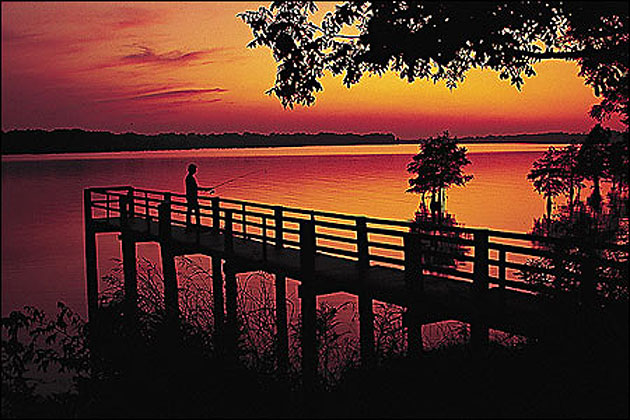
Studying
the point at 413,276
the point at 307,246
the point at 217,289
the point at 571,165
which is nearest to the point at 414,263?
the point at 413,276

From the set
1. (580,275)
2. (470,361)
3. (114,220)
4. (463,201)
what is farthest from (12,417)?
(463,201)

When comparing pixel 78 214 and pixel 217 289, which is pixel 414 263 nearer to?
pixel 217 289

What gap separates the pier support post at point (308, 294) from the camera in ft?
47.4

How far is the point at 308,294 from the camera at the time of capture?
48.7 feet

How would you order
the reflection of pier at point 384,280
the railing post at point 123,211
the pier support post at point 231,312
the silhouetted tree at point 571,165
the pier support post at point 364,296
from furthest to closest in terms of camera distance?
the railing post at point 123,211 < the silhouetted tree at point 571,165 < the pier support post at point 364,296 < the pier support post at point 231,312 < the reflection of pier at point 384,280

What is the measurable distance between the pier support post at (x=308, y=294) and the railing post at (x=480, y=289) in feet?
13.7

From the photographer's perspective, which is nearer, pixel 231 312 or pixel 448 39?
pixel 448 39

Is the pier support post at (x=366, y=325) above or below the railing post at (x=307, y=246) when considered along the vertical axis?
below

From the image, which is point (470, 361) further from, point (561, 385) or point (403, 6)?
point (403, 6)

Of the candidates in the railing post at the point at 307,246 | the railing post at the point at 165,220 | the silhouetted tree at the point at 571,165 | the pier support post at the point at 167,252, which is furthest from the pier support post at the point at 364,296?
the railing post at the point at 165,220

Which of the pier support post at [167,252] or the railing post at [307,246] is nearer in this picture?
the railing post at [307,246]

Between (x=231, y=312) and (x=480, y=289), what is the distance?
8064 millimetres

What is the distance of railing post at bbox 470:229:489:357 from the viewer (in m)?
10.9

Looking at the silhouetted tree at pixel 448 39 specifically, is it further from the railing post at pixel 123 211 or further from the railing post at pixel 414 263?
the railing post at pixel 123 211
